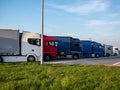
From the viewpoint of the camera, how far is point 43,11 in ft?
79.2

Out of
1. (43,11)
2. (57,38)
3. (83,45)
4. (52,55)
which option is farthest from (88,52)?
(43,11)

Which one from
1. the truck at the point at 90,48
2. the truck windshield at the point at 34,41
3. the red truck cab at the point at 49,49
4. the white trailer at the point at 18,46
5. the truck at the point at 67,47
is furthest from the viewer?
the truck at the point at 90,48

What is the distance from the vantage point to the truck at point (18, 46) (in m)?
30.3

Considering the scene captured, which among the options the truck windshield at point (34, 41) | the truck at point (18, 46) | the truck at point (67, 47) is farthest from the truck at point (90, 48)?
the truck at point (18, 46)

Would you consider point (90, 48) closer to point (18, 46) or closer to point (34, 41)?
point (34, 41)

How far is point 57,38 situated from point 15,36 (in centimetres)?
1143

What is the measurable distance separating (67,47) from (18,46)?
12.0 meters

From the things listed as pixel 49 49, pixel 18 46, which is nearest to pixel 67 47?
pixel 49 49

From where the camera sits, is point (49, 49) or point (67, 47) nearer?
point (49, 49)

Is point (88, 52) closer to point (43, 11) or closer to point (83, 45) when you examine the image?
point (83, 45)

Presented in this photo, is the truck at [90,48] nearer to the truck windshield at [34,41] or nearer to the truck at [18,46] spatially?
the truck windshield at [34,41]

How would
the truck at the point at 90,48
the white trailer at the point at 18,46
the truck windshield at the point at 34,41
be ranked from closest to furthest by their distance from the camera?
the white trailer at the point at 18,46, the truck windshield at the point at 34,41, the truck at the point at 90,48

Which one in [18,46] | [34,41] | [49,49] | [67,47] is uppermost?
[34,41]

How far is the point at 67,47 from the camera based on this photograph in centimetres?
4194
